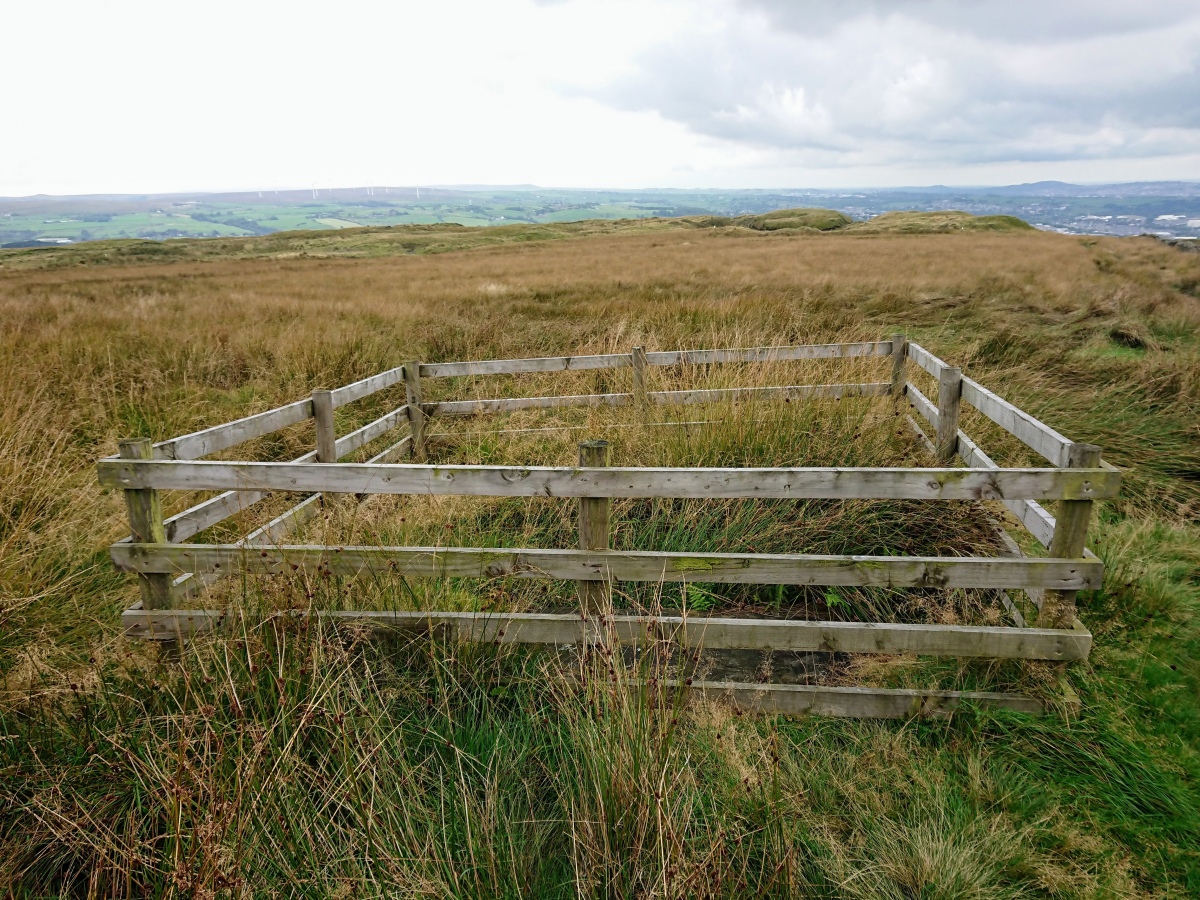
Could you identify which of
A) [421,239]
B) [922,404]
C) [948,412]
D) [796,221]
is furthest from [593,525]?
[796,221]

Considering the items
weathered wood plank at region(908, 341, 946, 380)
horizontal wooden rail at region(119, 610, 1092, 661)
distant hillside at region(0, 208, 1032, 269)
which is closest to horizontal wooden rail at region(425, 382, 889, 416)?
weathered wood plank at region(908, 341, 946, 380)

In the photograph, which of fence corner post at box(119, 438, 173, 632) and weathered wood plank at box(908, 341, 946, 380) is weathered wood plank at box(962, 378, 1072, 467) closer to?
weathered wood plank at box(908, 341, 946, 380)

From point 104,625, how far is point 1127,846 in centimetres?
504

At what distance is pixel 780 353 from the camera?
7.29 m

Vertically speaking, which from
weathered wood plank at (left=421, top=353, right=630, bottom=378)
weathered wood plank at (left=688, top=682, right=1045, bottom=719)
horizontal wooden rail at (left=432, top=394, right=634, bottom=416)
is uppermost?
weathered wood plank at (left=421, top=353, right=630, bottom=378)

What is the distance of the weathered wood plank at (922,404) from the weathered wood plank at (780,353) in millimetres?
622

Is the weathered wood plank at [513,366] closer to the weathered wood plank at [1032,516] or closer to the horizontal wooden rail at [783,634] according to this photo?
the weathered wood plank at [1032,516]

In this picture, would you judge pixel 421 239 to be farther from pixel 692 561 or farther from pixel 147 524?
pixel 692 561

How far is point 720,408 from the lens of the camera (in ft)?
19.9

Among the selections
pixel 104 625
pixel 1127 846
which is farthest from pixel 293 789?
pixel 1127 846

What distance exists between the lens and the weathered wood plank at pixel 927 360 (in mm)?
5930

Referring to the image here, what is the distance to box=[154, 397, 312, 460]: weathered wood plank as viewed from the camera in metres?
3.92

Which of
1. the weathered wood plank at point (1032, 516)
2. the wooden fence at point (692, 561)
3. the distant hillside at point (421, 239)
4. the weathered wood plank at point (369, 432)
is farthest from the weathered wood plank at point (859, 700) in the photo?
the distant hillside at point (421, 239)

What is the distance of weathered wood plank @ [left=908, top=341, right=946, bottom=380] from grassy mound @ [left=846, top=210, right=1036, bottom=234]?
48.5m
